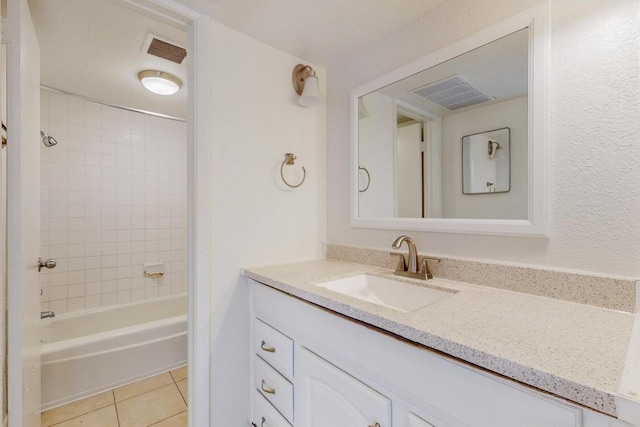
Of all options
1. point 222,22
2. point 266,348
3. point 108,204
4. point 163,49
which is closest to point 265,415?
point 266,348

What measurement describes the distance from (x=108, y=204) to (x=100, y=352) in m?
1.21

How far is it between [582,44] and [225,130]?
1.30 metres

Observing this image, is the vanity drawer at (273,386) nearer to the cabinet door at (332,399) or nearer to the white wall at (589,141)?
the cabinet door at (332,399)

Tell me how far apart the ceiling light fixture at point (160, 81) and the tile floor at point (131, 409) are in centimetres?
196

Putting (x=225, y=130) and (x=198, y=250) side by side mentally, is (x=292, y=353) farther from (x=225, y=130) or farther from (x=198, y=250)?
(x=225, y=130)

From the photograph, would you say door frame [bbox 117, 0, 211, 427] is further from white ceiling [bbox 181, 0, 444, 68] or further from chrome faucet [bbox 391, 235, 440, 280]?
chrome faucet [bbox 391, 235, 440, 280]

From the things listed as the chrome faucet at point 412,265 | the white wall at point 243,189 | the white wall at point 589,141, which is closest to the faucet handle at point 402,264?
the chrome faucet at point 412,265

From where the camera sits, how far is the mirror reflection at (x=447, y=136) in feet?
3.22

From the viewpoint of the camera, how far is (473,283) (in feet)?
3.44

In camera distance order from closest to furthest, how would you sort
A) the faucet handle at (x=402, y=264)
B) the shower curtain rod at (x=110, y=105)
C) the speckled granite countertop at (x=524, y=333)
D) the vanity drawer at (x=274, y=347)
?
the speckled granite countertop at (x=524, y=333) → the vanity drawer at (x=274, y=347) → the faucet handle at (x=402, y=264) → the shower curtain rod at (x=110, y=105)

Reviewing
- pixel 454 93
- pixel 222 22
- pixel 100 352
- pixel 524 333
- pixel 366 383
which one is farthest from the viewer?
pixel 100 352

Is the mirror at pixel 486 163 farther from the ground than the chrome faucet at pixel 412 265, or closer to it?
farther from the ground

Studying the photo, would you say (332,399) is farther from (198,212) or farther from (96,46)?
(96,46)

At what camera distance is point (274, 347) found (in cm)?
114
